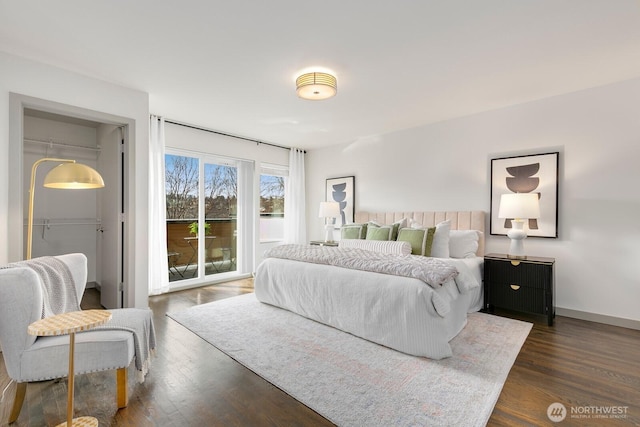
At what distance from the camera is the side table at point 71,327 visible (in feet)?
4.81

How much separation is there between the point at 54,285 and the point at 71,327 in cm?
74

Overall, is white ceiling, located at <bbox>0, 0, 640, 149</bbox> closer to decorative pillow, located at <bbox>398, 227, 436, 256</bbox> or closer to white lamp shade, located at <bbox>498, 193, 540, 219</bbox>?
white lamp shade, located at <bbox>498, 193, 540, 219</bbox>

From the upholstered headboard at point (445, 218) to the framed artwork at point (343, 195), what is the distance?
463 mm

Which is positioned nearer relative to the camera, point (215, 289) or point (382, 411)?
point (382, 411)

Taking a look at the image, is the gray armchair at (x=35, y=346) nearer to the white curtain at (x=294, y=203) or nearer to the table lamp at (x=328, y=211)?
the table lamp at (x=328, y=211)

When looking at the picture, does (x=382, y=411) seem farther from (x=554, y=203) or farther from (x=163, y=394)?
(x=554, y=203)

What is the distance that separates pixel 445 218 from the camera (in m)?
4.37

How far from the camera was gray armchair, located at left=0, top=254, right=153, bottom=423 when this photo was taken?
1.64 metres

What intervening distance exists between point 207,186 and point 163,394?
3677 mm

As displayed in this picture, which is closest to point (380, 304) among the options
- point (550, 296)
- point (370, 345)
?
point (370, 345)

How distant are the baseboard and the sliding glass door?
4907mm

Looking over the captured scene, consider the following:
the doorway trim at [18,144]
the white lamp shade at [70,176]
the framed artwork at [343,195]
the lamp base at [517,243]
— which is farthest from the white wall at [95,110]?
the lamp base at [517,243]

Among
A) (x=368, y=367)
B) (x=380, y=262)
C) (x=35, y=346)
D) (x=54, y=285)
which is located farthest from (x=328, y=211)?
(x=35, y=346)

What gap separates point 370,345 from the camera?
2711mm
